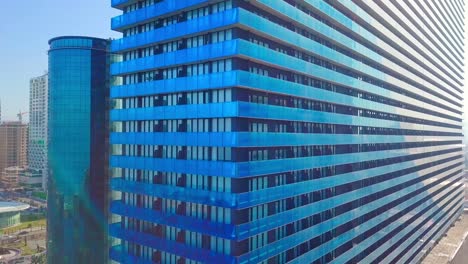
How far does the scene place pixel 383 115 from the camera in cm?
8331

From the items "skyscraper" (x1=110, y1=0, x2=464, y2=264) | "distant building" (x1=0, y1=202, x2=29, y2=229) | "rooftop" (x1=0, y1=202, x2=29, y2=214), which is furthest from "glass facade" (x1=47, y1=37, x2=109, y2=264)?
"distant building" (x1=0, y1=202, x2=29, y2=229)

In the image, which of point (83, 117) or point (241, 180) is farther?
point (83, 117)

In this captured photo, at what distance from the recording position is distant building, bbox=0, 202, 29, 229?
138 m

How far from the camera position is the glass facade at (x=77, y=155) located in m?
77.5

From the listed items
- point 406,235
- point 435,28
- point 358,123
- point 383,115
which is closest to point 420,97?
point 435,28

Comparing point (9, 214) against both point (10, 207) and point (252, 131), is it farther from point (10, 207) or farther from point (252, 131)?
point (252, 131)

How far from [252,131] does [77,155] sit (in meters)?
46.7

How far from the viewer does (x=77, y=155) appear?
78.1m

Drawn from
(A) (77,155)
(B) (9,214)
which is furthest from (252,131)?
(B) (9,214)

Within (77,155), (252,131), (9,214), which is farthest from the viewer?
(9,214)

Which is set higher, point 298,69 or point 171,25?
point 171,25

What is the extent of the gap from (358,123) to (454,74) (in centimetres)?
Answer: 9401

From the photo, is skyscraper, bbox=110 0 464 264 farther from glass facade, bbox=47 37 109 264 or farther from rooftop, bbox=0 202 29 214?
rooftop, bbox=0 202 29 214

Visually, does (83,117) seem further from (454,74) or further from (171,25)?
(454,74)
